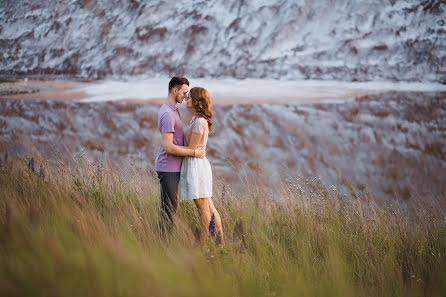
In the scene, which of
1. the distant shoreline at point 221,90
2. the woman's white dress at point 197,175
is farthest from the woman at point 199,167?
the distant shoreline at point 221,90

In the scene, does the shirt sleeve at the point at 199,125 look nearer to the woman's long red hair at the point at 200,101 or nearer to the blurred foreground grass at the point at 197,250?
the woman's long red hair at the point at 200,101

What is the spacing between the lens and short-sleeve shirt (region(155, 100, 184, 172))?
2.33m

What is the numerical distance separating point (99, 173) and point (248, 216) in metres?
1.01

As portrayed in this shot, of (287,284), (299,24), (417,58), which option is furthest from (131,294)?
(299,24)

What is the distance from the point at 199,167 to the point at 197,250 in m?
0.53

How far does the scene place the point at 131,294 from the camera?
54.6 inches

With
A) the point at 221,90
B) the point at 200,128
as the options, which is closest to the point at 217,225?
the point at 200,128

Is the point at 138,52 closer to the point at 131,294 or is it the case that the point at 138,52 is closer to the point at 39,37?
the point at 39,37

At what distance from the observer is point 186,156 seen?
2.41 metres

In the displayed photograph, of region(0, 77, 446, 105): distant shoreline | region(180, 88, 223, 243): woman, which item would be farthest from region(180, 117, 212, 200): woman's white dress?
region(0, 77, 446, 105): distant shoreline

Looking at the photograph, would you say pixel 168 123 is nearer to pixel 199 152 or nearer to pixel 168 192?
pixel 199 152

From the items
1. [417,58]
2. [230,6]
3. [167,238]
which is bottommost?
[167,238]

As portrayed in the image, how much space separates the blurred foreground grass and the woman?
0.42 feet

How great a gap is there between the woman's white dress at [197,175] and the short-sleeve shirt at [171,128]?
5 centimetres
